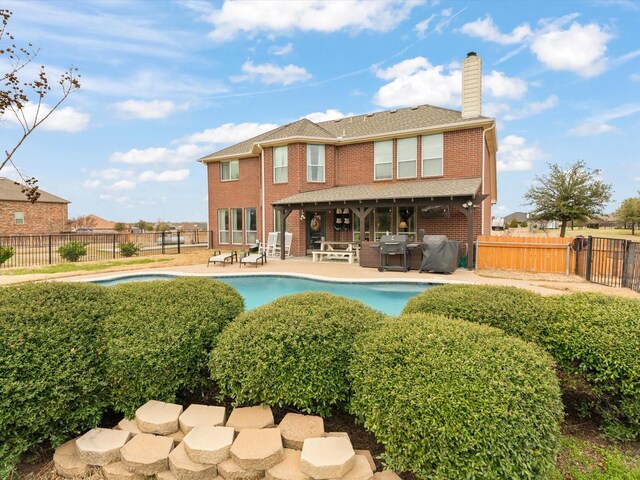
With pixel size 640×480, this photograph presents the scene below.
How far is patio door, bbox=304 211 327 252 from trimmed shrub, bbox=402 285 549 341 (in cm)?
1457

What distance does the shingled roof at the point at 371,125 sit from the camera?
16.2 metres

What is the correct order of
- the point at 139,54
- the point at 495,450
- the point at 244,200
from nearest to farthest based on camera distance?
the point at 495,450, the point at 139,54, the point at 244,200

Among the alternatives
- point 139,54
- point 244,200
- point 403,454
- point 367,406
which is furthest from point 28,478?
point 244,200

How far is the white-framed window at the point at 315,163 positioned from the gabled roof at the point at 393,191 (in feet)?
2.81

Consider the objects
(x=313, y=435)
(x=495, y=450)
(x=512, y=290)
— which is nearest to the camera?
(x=495, y=450)

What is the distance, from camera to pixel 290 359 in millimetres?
2895

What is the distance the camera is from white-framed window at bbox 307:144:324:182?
1817cm

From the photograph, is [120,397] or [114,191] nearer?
[120,397]

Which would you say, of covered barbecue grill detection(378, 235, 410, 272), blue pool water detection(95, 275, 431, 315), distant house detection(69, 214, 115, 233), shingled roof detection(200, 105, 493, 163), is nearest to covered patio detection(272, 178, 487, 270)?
covered barbecue grill detection(378, 235, 410, 272)

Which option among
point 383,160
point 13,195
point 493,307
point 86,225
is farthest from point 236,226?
point 86,225

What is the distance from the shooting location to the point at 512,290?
393cm

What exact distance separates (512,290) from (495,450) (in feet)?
7.61

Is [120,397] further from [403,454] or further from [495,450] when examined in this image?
[495,450]

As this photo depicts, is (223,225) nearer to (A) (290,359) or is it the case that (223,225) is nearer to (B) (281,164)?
(B) (281,164)
